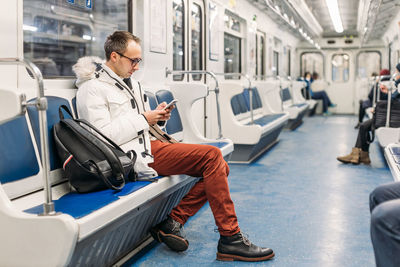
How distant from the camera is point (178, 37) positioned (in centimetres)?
509

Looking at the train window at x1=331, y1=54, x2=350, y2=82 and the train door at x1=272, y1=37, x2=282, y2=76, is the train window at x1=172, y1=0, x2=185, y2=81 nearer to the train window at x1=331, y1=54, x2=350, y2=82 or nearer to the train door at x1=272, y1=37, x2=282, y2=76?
the train door at x1=272, y1=37, x2=282, y2=76

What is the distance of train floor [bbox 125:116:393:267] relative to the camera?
8.98ft

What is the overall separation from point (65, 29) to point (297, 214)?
2.27 meters

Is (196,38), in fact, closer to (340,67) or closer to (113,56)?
(113,56)

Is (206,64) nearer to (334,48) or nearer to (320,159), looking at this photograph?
(320,159)

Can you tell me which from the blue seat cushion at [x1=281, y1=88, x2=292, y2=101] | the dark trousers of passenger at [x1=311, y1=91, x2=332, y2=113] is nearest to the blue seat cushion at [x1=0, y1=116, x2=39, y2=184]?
the blue seat cushion at [x1=281, y1=88, x2=292, y2=101]

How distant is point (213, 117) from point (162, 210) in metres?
3.06

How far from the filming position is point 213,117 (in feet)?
19.8

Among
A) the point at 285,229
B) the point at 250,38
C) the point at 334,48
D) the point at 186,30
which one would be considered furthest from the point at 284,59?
the point at 285,229

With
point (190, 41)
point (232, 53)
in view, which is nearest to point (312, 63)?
point (232, 53)

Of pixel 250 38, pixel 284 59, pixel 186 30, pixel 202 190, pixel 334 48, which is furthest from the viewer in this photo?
pixel 334 48

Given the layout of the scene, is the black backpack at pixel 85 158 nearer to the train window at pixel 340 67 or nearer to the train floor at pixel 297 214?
the train floor at pixel 297 214

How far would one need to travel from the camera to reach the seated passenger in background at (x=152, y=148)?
8.65ft

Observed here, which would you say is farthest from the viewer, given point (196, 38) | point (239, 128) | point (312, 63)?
point (312, 63)
